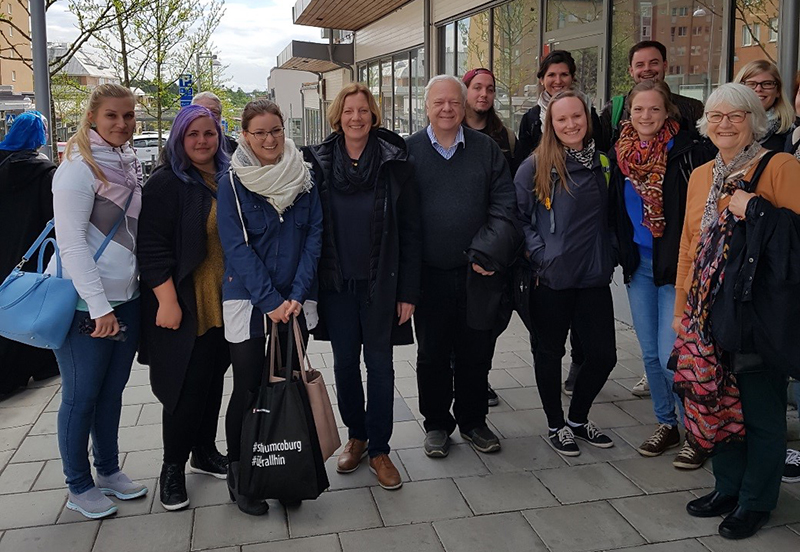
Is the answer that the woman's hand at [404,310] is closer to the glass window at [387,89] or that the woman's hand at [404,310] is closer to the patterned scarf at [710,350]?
the patterned scarf at [710,350]

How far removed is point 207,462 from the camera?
3762mm

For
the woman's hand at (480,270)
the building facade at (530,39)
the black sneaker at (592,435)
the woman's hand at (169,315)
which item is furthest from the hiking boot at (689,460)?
the building facade at (530,39)

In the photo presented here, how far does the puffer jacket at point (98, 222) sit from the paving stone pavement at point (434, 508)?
1.01 meters

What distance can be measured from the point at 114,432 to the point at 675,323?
106 inches

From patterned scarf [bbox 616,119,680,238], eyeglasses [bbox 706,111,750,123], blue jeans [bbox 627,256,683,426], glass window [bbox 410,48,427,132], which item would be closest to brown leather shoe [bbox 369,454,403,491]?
blue jeans [bbox 627,256,683,426]

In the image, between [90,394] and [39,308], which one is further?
[90,394]

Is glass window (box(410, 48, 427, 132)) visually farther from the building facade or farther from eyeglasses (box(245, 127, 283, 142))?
eyeglasses (box(245, 127, 283, 142))

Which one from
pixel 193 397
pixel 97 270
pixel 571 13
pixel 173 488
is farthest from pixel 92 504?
pixel 571 13

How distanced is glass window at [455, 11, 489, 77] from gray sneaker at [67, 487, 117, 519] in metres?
8.86

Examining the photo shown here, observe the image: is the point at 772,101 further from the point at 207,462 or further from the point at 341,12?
the point at 341,12

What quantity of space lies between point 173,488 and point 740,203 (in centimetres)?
275

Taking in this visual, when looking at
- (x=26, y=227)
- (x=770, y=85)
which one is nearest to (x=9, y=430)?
(x=26, y=227)

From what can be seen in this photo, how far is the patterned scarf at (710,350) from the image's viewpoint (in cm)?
304

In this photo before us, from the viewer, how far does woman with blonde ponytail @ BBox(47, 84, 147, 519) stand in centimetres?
305
